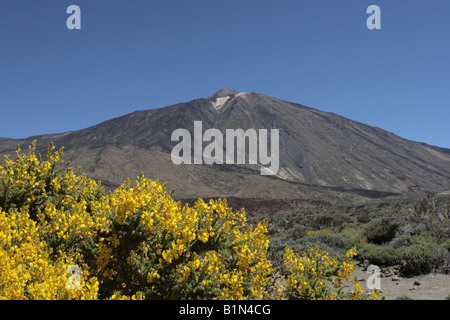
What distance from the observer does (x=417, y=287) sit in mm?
8820

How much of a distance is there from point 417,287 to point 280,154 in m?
113

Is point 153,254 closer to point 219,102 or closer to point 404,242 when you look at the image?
point 404,242

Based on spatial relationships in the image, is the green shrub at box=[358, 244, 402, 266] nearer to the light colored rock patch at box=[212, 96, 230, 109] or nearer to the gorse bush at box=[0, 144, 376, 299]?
the gorse bush at box=[0, 144, 376, 299]

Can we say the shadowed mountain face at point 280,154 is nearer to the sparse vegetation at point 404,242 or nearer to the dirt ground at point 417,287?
the sparse vegetation at point 404,242

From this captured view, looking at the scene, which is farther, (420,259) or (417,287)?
(420,259)

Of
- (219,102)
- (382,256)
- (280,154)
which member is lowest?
(382,256)

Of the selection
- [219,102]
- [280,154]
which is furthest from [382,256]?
[219,102]

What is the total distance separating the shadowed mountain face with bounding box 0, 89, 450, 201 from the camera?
72.1 meters

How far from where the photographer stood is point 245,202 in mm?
45469

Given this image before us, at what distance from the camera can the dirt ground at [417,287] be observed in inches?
319

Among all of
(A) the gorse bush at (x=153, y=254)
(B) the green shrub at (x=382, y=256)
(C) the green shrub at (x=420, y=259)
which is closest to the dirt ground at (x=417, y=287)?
(C) the green shrub at (x=420, y=259)

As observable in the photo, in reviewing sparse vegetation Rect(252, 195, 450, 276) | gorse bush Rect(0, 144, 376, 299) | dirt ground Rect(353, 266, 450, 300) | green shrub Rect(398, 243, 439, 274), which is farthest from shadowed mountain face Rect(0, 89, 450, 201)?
gorse bush Rect(0, 144, 376, 299)

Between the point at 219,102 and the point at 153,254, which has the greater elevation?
the point at 219,102
